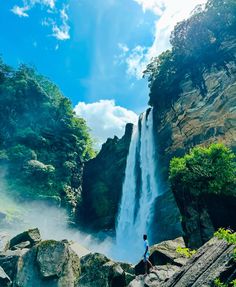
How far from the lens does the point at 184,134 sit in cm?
3994

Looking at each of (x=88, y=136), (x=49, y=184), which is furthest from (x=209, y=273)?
(x=88, y=136)

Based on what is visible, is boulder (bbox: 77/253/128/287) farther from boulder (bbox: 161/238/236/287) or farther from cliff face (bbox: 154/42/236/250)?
boulder (bbox: 161/238/236/287)

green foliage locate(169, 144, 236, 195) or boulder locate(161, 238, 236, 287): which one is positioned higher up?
green foliage locate(169, 144, 236, 195)

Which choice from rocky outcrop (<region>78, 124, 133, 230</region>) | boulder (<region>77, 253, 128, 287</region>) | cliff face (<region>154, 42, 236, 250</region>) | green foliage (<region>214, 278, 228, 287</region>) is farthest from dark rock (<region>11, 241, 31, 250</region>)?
rocky outcrop (<region>78, 124, 133, 230</region>)

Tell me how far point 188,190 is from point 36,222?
1171 inches

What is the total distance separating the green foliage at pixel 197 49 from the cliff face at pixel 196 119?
0.90 m

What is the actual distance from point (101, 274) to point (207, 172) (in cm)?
850

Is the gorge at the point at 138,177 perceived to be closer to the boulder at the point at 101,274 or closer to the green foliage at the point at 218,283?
the boulder at the point at 101,274

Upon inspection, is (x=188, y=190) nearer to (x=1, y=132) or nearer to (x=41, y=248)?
(x=41, y=248)

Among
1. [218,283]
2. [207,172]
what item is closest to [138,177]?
[207,172]

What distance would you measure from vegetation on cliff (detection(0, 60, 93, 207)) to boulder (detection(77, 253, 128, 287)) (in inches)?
1273

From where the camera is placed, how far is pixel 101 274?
645 inches

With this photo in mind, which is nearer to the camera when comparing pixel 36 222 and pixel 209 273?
pixel 209 273

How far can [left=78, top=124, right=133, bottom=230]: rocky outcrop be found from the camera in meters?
48.3
